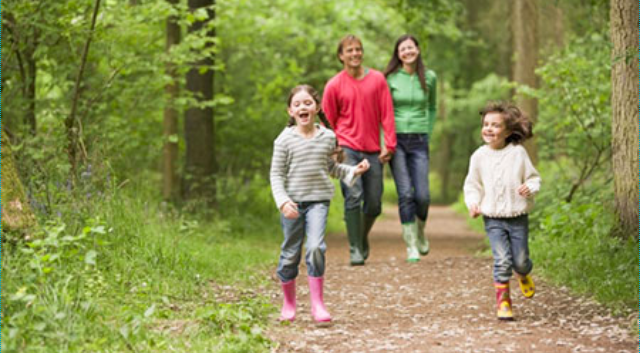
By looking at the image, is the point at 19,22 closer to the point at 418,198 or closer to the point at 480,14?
the point at 418,198

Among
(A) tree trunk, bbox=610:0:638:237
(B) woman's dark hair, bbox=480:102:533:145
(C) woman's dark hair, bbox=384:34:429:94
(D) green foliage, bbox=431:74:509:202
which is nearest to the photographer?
(B) woman's dark hair, bbox=480:102:533:145

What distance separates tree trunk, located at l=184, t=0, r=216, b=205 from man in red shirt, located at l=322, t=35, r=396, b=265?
444 cm

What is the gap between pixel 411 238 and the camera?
362 inches

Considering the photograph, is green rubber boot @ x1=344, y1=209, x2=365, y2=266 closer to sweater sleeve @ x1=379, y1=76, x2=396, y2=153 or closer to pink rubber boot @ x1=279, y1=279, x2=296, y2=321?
sweater sleeve @ x1=379, y1=76, x2=396, y2=153

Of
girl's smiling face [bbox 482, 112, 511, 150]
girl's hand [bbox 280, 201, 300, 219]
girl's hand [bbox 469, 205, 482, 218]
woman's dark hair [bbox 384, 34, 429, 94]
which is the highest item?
woman's dark hair [bbox 384, 34, 429, 94]

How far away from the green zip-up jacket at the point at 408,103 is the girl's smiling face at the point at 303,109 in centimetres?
276

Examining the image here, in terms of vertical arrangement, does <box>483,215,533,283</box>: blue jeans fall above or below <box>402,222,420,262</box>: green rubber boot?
Result: above

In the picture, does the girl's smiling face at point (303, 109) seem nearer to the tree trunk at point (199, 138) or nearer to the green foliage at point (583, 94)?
the green foliage at point (583, 94)

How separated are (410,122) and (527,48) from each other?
7746 millimetres

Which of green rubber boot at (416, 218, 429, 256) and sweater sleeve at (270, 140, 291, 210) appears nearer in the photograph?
sweater sleeve at (270, 140, 291, 210)

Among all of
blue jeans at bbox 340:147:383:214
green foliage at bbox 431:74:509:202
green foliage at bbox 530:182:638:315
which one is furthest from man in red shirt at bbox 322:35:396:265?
green foliage at bbox 431:74:509:202

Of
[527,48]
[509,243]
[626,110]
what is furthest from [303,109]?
[527,48]

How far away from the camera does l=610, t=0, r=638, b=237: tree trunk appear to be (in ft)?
25.9

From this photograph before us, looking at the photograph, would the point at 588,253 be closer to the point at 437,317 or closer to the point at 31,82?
the point at 437,317
